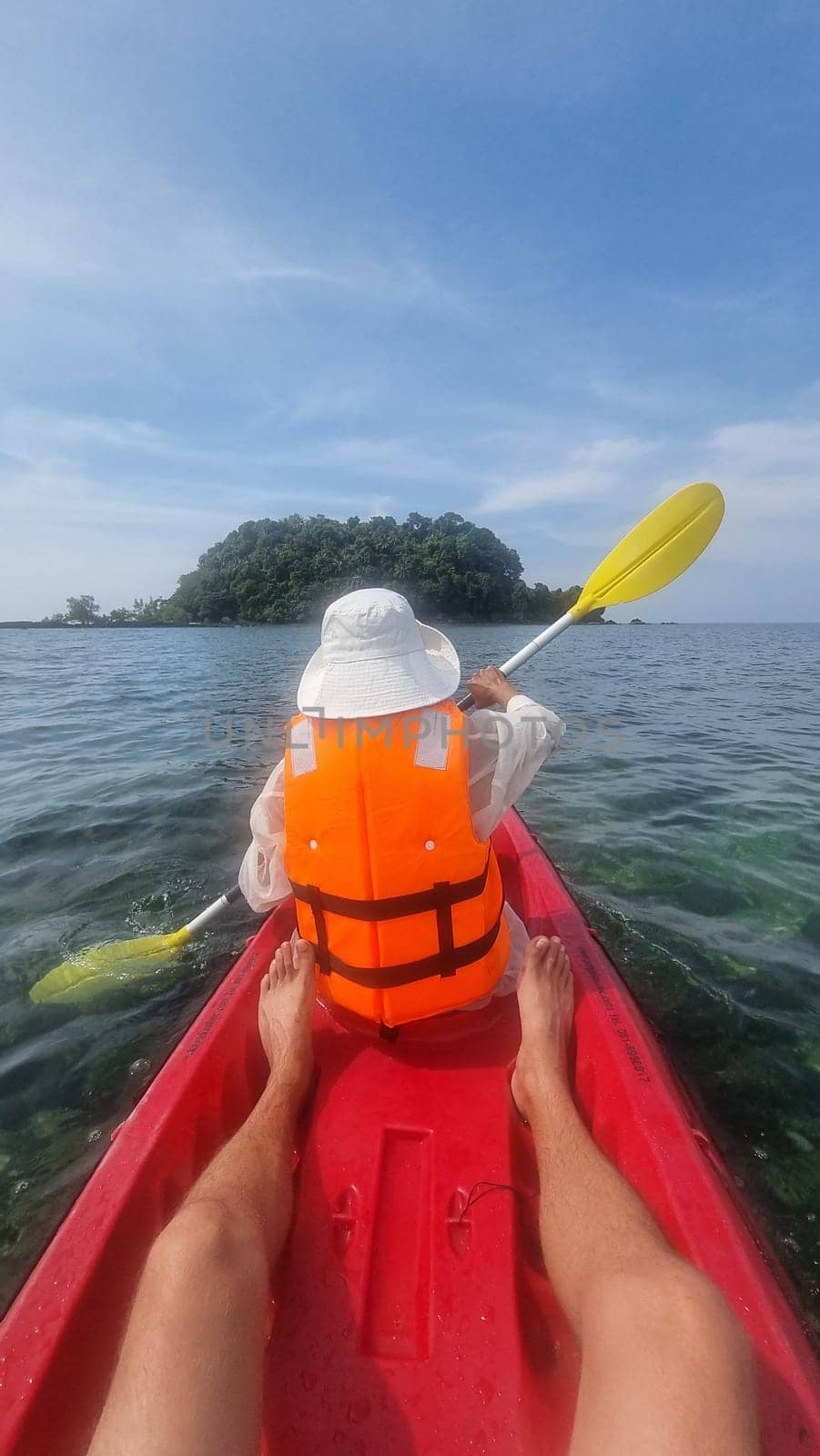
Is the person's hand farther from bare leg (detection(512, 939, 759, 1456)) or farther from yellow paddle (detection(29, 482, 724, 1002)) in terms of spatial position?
bare leg (detection(512, 939, 759, 1456))

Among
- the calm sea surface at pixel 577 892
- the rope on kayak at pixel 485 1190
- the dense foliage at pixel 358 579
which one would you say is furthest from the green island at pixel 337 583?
the rope on kayak at pixel 485 1190

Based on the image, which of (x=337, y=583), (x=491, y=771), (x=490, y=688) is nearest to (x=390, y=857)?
(x=491, y=771)

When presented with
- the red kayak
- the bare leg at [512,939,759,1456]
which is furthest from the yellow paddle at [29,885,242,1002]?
the bare leg at [512,939,759,1456]

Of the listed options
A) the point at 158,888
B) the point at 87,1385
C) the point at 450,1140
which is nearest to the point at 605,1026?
the point at 450,1140

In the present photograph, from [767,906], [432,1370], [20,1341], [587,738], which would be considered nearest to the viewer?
[20,1341]

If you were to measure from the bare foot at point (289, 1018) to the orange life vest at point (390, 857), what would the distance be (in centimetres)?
22

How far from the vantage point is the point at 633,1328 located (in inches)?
48.2

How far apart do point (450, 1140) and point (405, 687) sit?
4.68 ft

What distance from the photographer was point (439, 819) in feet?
6.56

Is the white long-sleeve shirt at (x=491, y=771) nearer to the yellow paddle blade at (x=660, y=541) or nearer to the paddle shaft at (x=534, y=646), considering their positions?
the paddle shaft at (x=534, y=646)

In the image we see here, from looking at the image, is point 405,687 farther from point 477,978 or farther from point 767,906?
point 767,906

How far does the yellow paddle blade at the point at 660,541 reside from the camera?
15.1 feet

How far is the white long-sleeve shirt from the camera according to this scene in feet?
6.88

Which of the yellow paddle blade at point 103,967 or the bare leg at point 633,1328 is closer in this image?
the bare leg at point 633,1328
